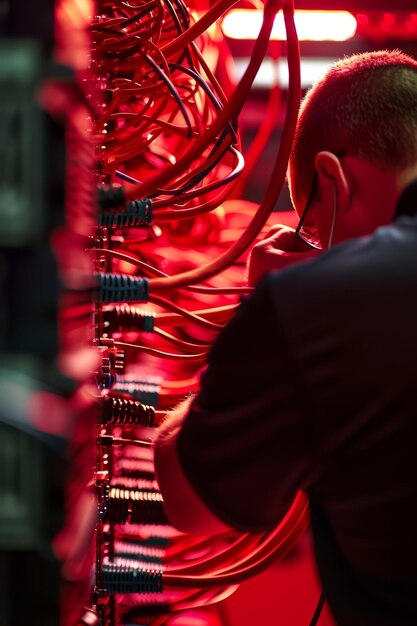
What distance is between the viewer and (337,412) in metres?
0.57

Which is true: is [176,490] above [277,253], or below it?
below

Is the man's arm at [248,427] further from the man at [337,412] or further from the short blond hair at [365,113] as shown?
the short blond hair at [365,113]

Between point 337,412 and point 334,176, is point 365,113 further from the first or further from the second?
point 337,412

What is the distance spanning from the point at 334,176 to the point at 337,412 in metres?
0.25

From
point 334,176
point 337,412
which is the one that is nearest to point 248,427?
point 337,412

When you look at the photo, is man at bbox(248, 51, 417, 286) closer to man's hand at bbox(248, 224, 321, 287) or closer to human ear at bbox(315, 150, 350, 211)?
human ear at bbox(315, 150, 350, 211)

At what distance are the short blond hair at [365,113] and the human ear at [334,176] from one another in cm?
2

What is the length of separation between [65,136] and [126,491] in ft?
1.43

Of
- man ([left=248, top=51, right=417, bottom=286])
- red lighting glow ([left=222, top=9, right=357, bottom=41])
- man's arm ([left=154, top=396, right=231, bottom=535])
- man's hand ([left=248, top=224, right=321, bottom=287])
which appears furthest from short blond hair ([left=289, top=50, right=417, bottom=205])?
red lighting glow ([left=222, top=9, right=357, bottom=41])

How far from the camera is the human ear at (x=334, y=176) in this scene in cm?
70

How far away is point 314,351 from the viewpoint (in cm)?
56

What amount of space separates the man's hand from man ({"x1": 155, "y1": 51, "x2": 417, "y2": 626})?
208 millimetres

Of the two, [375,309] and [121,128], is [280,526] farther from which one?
[121,128]

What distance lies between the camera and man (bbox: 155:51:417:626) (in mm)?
564
